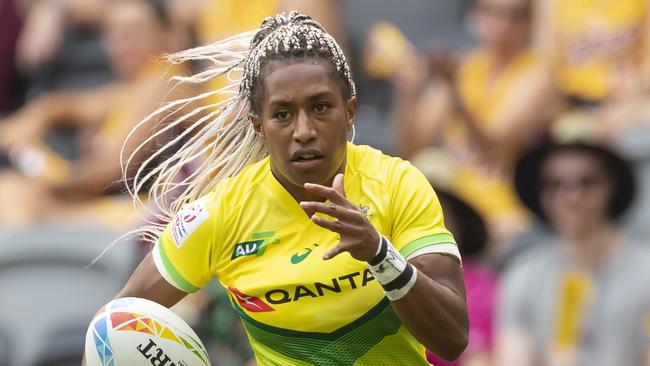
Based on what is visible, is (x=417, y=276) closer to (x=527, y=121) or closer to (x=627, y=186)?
(x=627, y=186)

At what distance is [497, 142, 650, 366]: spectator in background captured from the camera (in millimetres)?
7043

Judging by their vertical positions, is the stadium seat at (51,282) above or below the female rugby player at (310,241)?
below

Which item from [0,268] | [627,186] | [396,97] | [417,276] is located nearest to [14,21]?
[0,268]

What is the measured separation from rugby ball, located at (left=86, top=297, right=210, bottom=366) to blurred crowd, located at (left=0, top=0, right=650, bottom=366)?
7.79ft

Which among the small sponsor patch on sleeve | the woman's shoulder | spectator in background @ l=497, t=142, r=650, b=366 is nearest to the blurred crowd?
spectator in background @ l=497, t=142, r=650, b=366

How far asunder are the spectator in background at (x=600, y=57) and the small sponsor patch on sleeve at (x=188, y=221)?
14.2 ft

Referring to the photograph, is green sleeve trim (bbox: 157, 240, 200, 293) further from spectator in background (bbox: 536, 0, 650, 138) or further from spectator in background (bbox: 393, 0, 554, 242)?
spectator in background (bbox: 536, 0, 650, 138)

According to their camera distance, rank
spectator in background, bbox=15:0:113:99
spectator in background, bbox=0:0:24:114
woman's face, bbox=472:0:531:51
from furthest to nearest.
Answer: spectator in background, bbox=0:0:24:114 < spectator in background, bbox=15:0:113:99 < woman's face, bbox=472:0:531:51

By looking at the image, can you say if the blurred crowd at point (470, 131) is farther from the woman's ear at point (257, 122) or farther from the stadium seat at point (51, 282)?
the woman's ear at point (257, 122)

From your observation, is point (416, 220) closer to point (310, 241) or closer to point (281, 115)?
point (310, 241)

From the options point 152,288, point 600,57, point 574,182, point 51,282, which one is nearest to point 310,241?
point 152,288

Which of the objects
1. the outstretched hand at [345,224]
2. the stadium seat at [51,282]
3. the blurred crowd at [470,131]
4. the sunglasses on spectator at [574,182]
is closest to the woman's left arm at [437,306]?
the outstretched hand at [345,224]

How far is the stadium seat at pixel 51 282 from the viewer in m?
8.57

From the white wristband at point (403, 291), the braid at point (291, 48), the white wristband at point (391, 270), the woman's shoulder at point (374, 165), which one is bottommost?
the white wristband at point (403, 291)
